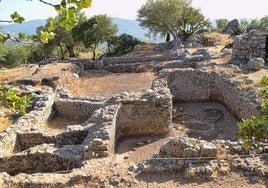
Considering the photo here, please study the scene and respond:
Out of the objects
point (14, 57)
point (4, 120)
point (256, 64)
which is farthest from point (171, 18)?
point (4, 120)

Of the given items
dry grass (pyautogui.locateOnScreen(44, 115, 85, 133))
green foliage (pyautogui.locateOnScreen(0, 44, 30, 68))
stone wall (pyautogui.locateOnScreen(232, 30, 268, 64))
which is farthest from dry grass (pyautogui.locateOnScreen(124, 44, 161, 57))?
green foliage (pyautogui.locateOnScreen(0, 44, 30, 68))

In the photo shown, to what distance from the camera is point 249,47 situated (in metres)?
24.6

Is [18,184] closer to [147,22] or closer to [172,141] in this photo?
[172,141]

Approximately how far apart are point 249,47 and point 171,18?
14.5 m

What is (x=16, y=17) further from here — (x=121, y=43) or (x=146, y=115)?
(x=121, y=43)

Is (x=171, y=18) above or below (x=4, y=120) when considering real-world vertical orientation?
above

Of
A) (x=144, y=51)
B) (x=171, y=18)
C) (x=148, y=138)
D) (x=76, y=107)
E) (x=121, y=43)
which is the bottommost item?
(x=148, y=138)

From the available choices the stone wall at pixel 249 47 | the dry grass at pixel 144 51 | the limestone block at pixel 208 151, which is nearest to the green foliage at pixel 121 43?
the dry grass at pixel 144 51

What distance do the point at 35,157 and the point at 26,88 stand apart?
10.5 metres

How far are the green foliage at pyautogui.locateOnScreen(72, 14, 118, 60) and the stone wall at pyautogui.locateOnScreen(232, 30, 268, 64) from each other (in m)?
18.1

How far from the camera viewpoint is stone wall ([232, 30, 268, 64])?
24391 millimetres

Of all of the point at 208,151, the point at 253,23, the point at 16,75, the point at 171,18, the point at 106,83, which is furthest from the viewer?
the point at 253,23

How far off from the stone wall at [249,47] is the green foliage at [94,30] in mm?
18128

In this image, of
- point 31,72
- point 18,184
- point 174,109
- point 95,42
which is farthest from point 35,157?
point 95,42
